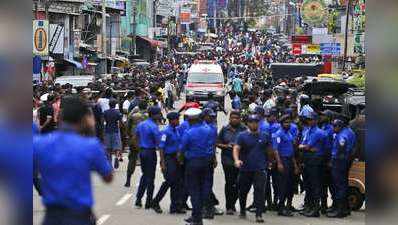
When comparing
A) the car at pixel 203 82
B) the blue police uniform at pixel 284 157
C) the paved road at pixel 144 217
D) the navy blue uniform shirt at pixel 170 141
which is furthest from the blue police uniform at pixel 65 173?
the car at pixel 203 82

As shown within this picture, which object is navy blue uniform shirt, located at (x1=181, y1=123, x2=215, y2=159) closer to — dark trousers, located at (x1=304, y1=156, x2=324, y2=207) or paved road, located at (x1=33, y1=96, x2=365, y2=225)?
paved road, located at (x1=33, y1=96, x2=365, y2=225)

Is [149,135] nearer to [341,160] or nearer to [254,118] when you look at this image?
[254,118]

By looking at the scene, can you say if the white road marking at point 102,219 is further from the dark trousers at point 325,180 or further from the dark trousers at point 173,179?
the dark trousers at point 325,180

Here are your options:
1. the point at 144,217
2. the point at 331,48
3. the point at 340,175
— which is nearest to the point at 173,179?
the point at 144,217

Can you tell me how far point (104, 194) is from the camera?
606 inches

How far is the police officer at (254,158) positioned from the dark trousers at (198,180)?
0.49m

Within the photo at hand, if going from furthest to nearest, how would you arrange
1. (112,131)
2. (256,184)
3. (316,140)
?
1. (112,131)
2. (316,140)
3. (256,184)

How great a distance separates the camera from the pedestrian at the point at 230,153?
13203 millimetres

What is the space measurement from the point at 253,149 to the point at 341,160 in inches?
58.2

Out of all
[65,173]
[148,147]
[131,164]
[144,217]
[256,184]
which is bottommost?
[144,217]

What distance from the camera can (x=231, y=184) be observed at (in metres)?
13.5

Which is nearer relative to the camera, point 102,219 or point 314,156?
point 102,219
